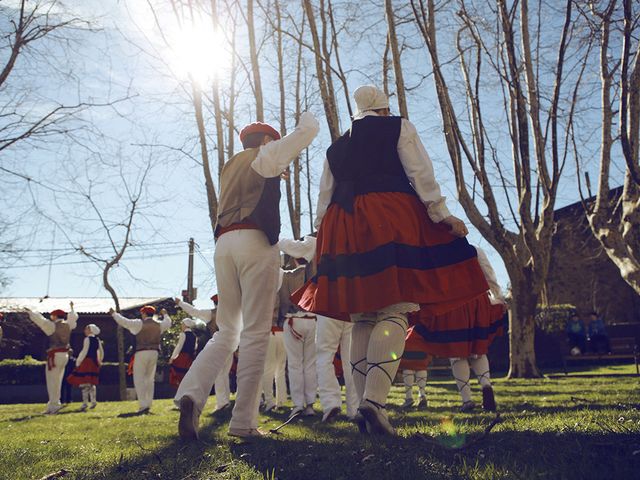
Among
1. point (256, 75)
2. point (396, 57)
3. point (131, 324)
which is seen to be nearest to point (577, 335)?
point (396, 57)

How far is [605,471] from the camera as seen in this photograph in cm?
197

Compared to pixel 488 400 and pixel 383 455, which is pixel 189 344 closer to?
pixel 488 400

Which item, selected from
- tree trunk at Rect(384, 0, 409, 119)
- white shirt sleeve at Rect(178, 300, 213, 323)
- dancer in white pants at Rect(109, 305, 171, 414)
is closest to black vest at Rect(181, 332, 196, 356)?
dancer in white pants at Rect(109, 305, 171, 414)

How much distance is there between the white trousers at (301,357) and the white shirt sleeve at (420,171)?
3900 millimetres

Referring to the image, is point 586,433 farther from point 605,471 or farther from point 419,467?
point 419,467

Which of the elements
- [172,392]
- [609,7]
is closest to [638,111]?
[609,7]

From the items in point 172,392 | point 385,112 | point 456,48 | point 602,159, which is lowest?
point 172,392

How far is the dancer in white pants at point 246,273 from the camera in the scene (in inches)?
148

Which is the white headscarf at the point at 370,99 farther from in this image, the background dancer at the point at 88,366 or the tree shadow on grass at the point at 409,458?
the background dancer at the point at 88,366

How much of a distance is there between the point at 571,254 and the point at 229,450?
97.1ft

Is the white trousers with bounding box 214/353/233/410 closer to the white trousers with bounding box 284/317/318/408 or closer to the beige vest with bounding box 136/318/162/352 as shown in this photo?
the white trousers with bounding box 284/317/318/408

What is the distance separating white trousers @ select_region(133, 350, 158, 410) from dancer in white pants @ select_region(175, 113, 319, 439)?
7.16 meters

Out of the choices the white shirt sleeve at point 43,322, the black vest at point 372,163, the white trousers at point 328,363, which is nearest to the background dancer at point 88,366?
the white shirt sleeve at point 43,322

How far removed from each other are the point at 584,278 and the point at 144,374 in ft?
81.2
